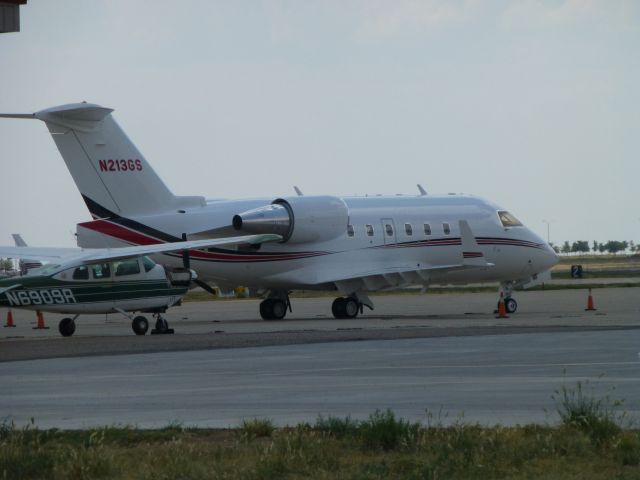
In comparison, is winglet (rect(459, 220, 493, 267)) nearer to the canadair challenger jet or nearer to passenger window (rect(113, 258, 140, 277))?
the canadair challenger jet

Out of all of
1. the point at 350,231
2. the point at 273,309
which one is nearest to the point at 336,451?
the point at 273,309

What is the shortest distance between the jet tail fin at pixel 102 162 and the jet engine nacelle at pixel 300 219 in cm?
289

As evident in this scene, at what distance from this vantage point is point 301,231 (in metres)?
38.9

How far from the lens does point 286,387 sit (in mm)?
16328

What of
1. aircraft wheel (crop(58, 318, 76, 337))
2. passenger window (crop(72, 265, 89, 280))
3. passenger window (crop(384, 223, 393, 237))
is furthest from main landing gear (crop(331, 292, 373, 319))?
passenger window (crop(72, 265, 89, 280))

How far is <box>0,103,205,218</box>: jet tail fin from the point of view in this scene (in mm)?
35906

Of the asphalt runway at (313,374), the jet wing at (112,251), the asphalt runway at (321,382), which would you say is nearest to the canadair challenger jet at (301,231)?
the jet wing at (112,251)

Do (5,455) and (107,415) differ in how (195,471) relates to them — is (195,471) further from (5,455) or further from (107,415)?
(107,415)

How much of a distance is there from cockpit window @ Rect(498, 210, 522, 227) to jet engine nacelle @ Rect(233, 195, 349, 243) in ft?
21.6

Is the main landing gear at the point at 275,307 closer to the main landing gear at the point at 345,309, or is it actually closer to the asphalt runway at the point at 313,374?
the main landing gear at the point at 345,309

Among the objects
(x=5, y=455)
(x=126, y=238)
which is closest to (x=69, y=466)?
(x=5, y=455)

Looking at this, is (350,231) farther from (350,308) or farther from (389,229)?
(350,308)

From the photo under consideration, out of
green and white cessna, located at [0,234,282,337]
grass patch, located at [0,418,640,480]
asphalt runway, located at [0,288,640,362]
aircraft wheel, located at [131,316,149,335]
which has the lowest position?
grass patch, located at [0,418,640,480]

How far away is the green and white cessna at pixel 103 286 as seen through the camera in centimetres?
2941
